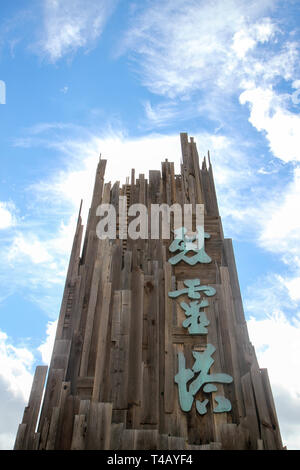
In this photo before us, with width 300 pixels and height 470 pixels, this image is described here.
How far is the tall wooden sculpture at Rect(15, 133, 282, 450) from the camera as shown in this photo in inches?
233

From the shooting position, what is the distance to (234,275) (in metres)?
8.09

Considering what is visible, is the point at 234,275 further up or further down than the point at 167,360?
further up

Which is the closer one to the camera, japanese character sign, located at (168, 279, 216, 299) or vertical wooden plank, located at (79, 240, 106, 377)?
vertical wooden plank, located at (79, 240, 106, 377)

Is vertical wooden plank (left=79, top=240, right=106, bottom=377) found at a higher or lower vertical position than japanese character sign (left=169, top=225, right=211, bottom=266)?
lower

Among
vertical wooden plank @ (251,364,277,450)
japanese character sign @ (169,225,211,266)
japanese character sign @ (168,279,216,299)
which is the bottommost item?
vertical wooden plank @ (251,364,277,450)

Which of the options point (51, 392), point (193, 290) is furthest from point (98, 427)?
point (193, 290)

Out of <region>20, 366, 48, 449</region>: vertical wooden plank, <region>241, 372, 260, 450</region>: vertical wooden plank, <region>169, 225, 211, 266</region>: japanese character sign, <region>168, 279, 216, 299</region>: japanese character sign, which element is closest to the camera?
<region>241, 372, 260, 450</region>: vertical wooden plank

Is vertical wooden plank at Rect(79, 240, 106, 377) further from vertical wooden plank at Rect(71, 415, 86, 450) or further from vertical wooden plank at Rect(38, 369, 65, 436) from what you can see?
vertical wooden plank at Rect(71, 415, 86, 450)

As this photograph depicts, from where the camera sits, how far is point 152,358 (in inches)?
265

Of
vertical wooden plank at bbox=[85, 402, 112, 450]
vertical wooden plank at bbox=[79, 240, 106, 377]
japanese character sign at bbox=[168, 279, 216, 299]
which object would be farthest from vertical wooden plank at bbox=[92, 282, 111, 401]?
japanese character sign at bbox=[168, 279, 216, 299]

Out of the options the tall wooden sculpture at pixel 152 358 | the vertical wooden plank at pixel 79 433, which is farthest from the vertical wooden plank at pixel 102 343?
the vertical wooden plank at pixel 79 433
